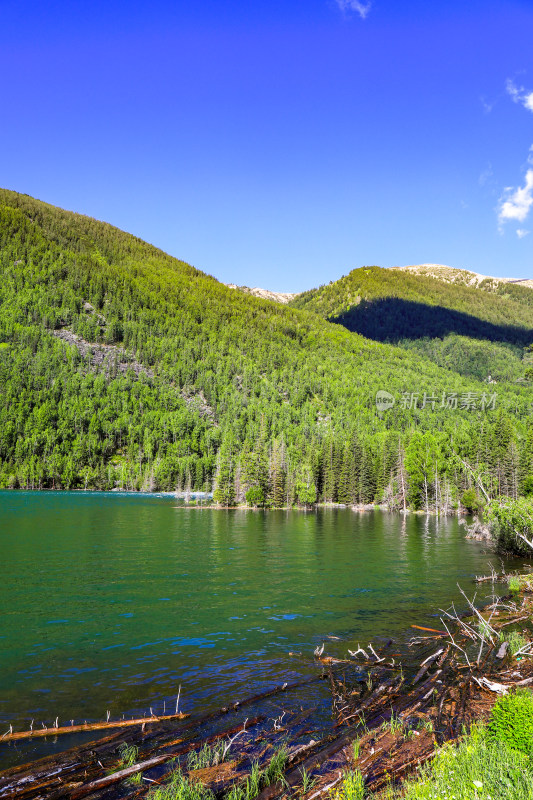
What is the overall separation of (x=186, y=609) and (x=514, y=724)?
24.4 meters

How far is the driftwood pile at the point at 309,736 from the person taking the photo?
9.68 m

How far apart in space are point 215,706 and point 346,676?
543cm

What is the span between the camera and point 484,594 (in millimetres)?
31891

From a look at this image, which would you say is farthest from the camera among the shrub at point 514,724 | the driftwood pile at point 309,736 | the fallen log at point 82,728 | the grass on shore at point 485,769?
the fallen log at point 82,728

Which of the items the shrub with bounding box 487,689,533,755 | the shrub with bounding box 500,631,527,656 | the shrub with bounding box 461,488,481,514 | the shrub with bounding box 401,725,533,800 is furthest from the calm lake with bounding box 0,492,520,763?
the shrub with bounding box 461,488,481,514

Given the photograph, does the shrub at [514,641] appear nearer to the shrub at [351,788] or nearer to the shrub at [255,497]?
the shrub at [351,788]

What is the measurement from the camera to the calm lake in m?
17.3

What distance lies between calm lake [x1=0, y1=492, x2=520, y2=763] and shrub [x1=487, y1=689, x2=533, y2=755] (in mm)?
10127

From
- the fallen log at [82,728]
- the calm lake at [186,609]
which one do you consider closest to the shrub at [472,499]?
the calm lake at [186,609]

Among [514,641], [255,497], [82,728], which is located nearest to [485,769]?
[82,728]

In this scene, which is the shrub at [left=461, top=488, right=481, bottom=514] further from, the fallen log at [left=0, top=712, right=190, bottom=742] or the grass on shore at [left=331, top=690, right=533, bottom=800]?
the grass on shore at [left=331, top=690, right=533, bottom=800]

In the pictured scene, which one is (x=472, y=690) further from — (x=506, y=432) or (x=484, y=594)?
(x=506, y=432)

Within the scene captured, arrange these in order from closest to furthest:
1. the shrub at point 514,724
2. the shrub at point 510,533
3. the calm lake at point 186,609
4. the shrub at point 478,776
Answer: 1. the shrub at point 478,776
2. the shrub at point 514,724
3. the calm lake at point 186,609
4. the shrub at point 510,533

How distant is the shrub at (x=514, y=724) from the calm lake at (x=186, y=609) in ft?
33.2
